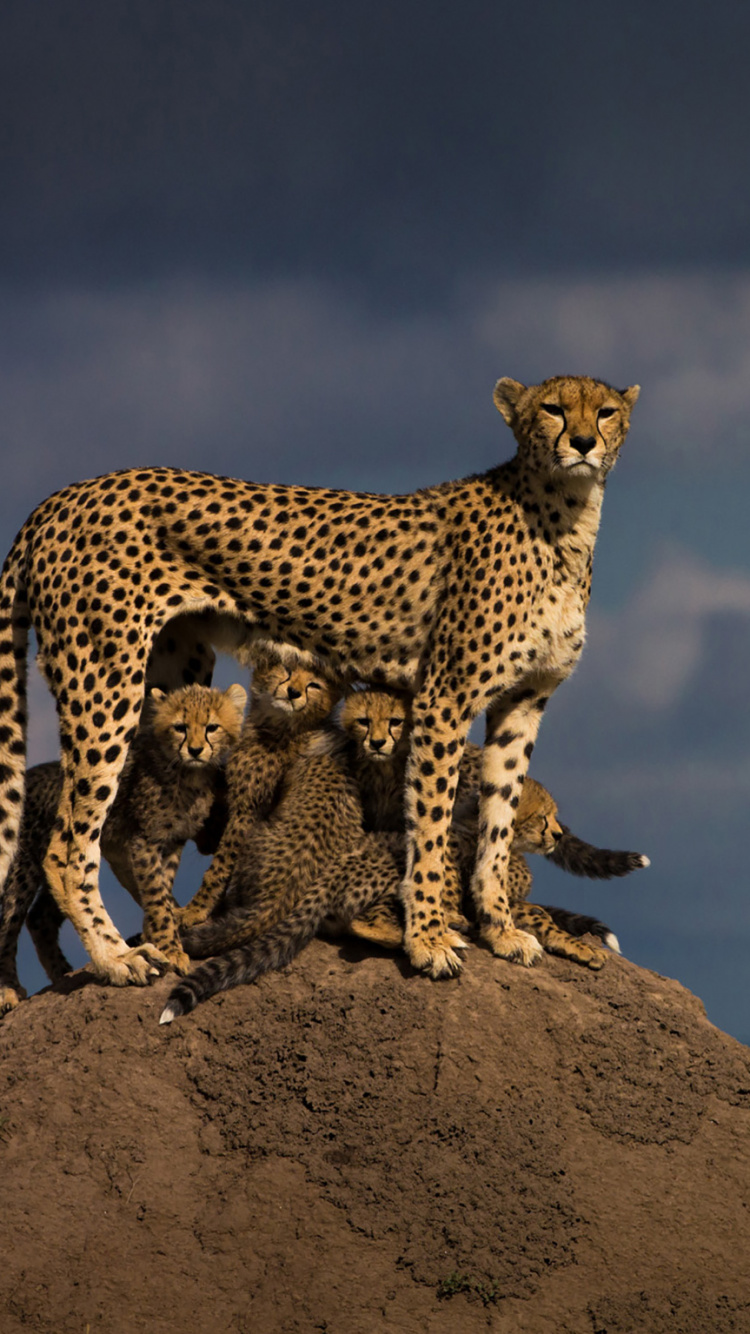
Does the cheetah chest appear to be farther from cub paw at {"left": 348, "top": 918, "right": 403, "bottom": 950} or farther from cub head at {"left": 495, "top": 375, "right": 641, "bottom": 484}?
cub paw at {"left": 348, "top": 918, "right": 403, "bottom": 950}

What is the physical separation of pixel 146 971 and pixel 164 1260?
1401mm

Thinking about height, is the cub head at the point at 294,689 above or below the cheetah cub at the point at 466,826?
above

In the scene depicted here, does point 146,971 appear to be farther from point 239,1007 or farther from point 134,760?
point 134,760

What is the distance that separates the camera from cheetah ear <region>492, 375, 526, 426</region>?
24.5ft

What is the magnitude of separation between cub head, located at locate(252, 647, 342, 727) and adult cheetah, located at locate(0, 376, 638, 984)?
0.19 meters

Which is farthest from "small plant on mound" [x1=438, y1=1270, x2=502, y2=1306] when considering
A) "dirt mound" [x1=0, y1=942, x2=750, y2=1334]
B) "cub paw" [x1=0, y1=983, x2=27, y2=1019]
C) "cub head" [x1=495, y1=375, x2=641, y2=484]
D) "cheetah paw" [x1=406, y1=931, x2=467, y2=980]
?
"cub head" [x1=495, y1=375, x2=641, y2=484]

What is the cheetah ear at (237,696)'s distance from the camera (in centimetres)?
766

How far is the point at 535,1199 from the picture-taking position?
6.29 m

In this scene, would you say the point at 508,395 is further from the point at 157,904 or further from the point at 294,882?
the point at 157,904

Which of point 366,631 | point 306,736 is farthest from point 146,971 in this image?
point 366,631

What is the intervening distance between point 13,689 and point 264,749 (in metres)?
1.47

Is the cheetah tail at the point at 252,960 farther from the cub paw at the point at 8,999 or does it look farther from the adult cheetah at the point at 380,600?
the cub paw at the point at 8,999

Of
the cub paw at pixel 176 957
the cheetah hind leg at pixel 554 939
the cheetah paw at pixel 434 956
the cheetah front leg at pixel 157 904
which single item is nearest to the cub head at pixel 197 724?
the cheetah front leg at pixel 157 904

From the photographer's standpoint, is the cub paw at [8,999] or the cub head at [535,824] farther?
the cub head at [535,824]
